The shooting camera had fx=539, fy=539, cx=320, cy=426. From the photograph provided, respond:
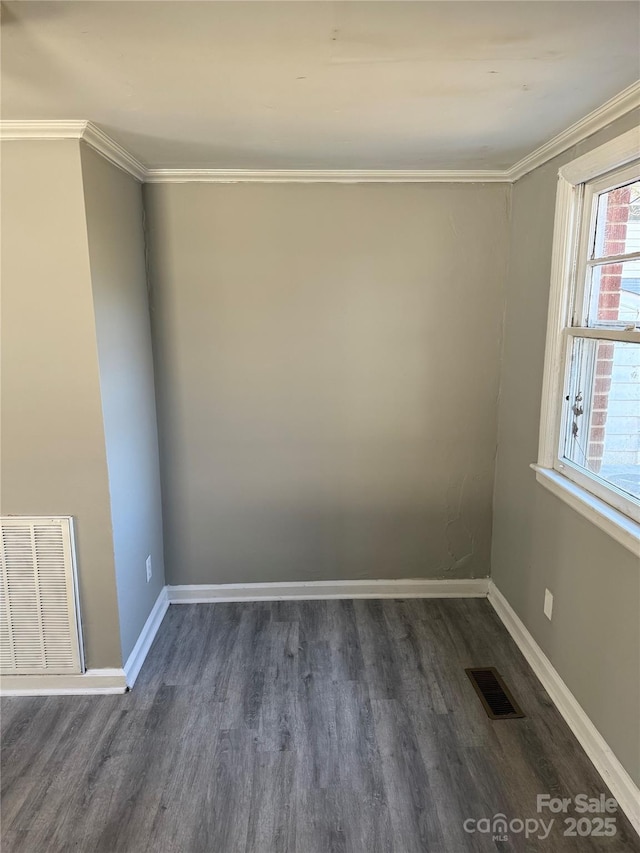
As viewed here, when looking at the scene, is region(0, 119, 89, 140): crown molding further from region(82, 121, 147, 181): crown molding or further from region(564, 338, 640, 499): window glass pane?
region(564, 338, 640, 499): window glass pane

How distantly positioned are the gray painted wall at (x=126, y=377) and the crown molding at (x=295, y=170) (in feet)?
0.23

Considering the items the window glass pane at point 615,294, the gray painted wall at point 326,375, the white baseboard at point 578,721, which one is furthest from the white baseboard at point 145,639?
the window glass pane at point 615,294

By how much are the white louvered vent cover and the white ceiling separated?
1.59 metres

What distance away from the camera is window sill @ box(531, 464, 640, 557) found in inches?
70.0

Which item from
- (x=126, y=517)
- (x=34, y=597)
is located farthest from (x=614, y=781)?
(x=34, y=597)

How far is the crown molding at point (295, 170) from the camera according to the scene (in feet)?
6.40

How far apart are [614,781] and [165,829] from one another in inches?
60.1

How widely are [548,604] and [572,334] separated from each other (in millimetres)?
1187

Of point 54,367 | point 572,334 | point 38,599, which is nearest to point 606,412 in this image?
point 572,334

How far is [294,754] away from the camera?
2.05 meters

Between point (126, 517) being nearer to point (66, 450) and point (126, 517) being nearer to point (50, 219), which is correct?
point (66, 450)

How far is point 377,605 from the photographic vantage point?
310 cm

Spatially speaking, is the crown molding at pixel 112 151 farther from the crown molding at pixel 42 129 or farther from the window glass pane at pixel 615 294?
the window glass pane at pixel 615 294

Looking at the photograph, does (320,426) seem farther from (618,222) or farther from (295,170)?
(618,222)
